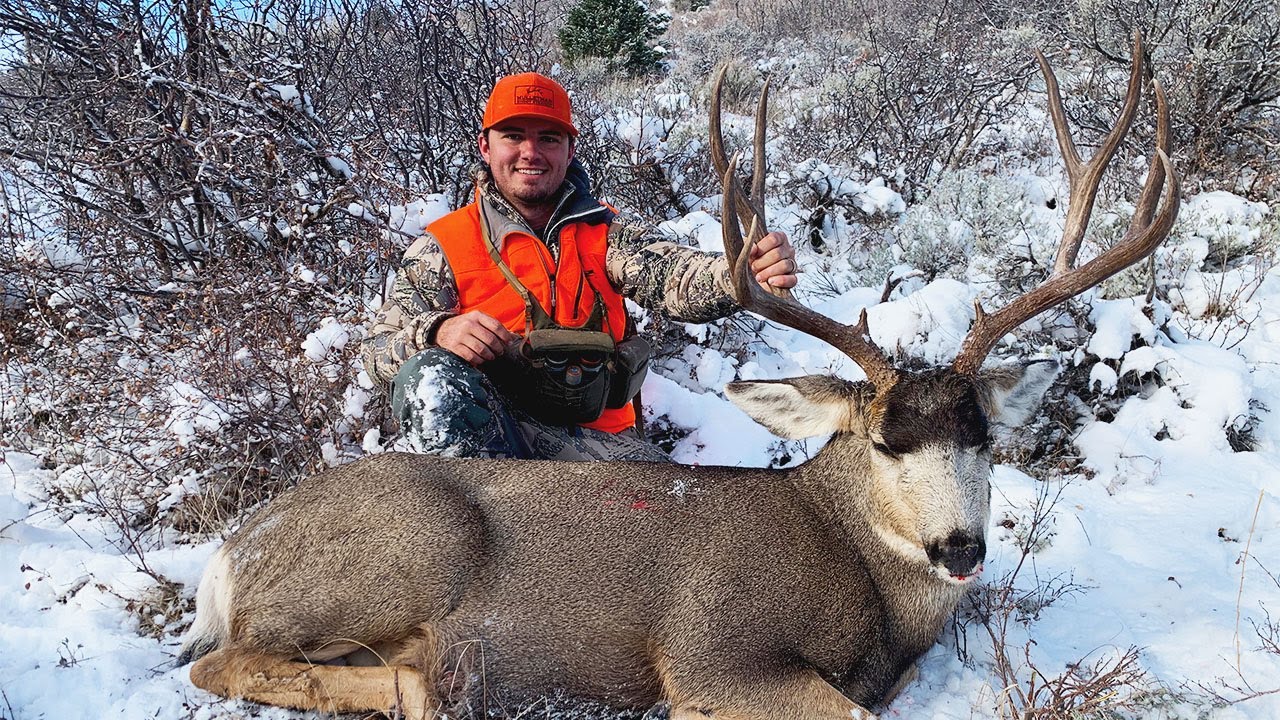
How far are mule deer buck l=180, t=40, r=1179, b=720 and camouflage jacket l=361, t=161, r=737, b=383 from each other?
833mm

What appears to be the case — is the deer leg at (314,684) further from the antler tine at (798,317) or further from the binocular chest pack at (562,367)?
the antler tine at (798,317)

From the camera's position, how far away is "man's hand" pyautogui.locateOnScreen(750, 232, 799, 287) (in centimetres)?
334

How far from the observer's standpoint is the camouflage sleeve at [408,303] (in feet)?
13.3

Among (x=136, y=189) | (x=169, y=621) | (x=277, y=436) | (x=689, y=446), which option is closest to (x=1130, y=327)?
(x=689, y=446)

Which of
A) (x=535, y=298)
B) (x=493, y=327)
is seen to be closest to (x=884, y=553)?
(x=493, y=327)

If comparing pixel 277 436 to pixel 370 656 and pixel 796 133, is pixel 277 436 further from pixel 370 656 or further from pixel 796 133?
pixel 796 133

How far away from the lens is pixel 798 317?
314 centimetres

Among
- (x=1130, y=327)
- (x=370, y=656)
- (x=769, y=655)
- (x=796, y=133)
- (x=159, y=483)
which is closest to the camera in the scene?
(x=769, y=655)

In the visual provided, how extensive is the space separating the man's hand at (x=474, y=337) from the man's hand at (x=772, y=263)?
1161mm

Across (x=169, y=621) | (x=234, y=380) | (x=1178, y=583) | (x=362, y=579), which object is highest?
(x=234, y=380)

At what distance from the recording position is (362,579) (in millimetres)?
2977

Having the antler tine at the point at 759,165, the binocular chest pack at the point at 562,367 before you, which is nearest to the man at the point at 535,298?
the binocular chest pack at the point at 562,367

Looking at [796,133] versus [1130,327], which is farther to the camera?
[796,133]

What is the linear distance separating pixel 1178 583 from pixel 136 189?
652cm
